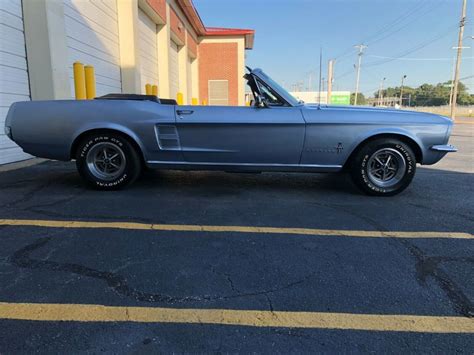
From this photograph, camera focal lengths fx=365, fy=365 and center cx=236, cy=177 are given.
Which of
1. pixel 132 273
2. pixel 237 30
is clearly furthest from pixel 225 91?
pixel 132 273

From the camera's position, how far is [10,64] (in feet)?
21.5

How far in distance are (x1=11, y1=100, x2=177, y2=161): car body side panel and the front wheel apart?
7.48 feet

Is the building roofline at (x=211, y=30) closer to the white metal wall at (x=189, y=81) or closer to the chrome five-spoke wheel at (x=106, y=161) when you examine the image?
the white metal wall at (x=189, y=81)

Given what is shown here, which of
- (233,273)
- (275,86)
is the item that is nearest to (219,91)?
(275,86)

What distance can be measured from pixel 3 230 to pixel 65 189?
1.56 m

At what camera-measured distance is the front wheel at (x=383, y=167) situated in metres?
4.49

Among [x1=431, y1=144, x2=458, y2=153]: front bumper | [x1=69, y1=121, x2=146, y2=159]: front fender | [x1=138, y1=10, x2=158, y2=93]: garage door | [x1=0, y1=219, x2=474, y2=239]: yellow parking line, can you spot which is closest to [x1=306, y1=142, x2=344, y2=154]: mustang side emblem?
[x1=431, y1=144, x2=458, y2=153]: front bumper

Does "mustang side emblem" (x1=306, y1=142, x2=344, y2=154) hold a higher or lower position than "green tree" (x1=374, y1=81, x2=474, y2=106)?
lower

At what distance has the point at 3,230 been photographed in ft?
10.5

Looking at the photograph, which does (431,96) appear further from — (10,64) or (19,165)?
(19,165)

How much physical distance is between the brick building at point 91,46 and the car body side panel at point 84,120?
2.45 meters

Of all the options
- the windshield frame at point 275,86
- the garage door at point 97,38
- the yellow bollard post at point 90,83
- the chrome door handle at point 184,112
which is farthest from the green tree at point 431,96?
the chrome door handle at point 184,112

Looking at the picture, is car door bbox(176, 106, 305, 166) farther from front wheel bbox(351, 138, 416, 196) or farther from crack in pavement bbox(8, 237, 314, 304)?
crack in pavement bbox(8, 237, 314, 304)

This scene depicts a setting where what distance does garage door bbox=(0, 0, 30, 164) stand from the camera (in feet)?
20.8
